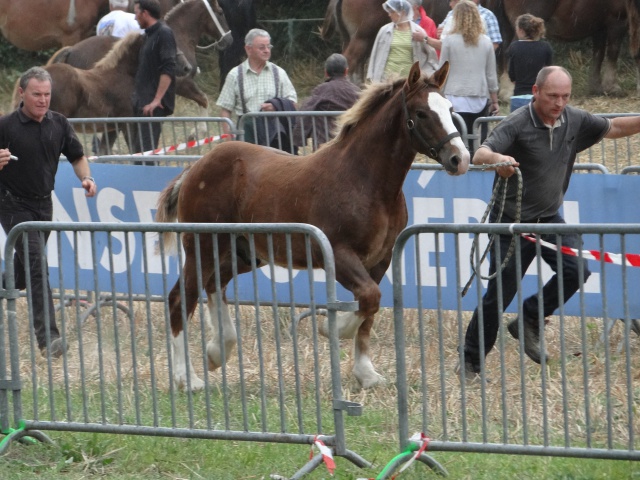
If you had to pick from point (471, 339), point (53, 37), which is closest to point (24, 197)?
point (471, 339)

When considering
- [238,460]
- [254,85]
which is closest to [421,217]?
[238,460]

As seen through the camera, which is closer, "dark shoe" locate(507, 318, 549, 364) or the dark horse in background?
"dark shoe" locate(507, 318, 549, 364)

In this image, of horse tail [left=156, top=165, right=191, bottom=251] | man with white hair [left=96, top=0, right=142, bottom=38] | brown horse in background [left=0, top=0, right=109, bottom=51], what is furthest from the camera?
brown horse in background [left=0, top=0, right=109, bottom=51]

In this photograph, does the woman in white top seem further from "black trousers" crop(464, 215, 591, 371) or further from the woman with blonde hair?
"black trousers" crop(464, 215, 591, 371)

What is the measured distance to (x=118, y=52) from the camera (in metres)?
13.7

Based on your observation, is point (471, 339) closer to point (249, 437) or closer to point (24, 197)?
point (249, 437)

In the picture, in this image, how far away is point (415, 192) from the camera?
8680mm

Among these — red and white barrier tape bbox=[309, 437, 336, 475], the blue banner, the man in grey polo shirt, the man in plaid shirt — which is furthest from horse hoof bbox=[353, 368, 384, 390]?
the man in plaid shirt

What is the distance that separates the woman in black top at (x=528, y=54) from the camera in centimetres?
1219

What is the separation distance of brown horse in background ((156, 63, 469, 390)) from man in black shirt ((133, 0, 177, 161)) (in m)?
5.07

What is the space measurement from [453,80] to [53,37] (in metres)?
10.2

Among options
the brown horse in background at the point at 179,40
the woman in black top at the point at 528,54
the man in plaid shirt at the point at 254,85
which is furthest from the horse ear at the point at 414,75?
the brown horse in background at the point at 179,40

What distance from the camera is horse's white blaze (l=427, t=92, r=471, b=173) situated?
700 centimetres

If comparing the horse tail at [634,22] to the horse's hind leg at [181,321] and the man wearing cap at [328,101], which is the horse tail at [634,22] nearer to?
the man wearing cap at [328,101]
